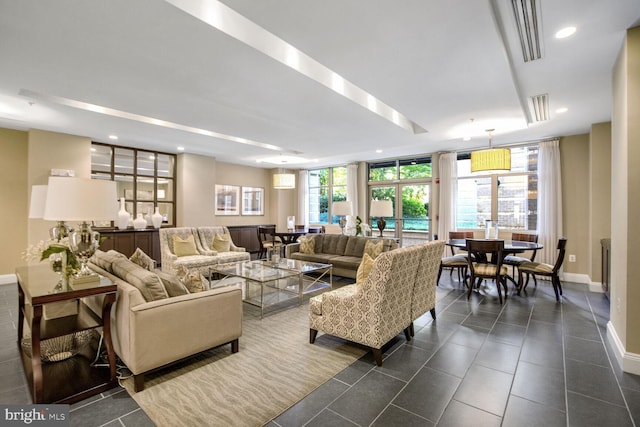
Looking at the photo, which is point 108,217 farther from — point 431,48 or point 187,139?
point 187,139

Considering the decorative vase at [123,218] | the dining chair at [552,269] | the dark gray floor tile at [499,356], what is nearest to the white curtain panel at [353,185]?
the dining chair at [552,269]

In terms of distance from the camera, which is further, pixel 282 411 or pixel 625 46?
pixel 625 46

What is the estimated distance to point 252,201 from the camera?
9.28 meters

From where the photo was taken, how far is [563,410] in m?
1.94

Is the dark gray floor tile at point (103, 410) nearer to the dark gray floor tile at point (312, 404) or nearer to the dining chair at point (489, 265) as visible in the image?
the dark gray floor tile at point (312, 404)

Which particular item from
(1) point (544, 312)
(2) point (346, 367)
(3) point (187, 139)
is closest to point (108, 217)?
(2) point (346, 367)

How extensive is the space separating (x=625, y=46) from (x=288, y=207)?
27.3 ft

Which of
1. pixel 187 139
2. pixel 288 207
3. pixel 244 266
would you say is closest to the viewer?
pixel 244 266

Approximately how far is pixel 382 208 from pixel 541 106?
2925 millimetres

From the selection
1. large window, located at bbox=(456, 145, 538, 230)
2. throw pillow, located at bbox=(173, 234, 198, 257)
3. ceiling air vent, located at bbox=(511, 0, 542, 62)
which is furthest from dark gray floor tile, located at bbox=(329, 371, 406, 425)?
large window, located at bbox=(456, 145, 538, 230)

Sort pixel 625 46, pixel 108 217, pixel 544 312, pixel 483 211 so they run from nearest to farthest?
pixel 108 217, pixel 625 46, pixel 544 312, pixel 483 211

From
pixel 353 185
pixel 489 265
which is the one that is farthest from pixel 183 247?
pixel 489 265

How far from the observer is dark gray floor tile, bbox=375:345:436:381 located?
237 cm

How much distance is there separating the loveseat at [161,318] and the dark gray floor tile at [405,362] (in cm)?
138
